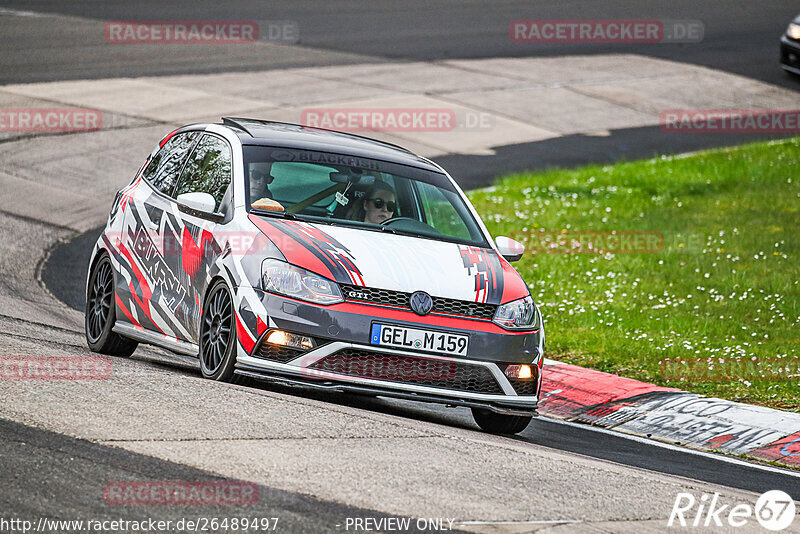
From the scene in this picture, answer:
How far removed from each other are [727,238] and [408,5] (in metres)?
19.7

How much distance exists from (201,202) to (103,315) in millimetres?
1822

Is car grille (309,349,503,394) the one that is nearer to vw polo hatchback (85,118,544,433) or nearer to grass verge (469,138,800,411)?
vw polo hatchback (85,118,544,433)

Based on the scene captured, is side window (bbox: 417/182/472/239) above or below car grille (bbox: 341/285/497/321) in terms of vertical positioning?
above

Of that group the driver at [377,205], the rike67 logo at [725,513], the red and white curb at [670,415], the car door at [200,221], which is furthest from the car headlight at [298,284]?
the red and white curb at [670,415]

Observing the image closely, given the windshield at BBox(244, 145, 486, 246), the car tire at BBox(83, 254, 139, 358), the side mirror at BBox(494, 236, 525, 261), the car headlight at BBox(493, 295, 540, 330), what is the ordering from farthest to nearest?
the car tire at BBox(83, 254, 139, 358) → the side mirror at BBox(494, 236, 525, 261) → the windshield at BBox(244, 145, 486, 246) → the car headlight at BBox(493, 295, 540, 330)

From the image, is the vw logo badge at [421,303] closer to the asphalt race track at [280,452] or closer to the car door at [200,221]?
the asphalt race track at [280,452]

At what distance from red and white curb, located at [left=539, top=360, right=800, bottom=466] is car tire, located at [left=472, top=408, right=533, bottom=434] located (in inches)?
47.8

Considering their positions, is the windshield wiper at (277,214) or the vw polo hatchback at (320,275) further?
the windshield wiper at (277,214)

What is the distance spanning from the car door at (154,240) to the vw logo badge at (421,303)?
1.71 meters

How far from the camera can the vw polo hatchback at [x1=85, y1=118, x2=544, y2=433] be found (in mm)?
7555

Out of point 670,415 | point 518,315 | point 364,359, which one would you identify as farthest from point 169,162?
point 670,415

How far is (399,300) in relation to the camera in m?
7.61

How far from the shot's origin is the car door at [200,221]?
8203 mm

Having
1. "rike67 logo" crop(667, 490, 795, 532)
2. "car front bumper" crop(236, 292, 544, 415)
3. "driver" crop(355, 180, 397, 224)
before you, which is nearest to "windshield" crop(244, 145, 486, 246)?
"driver" crop(355, 180, 397, 224)
